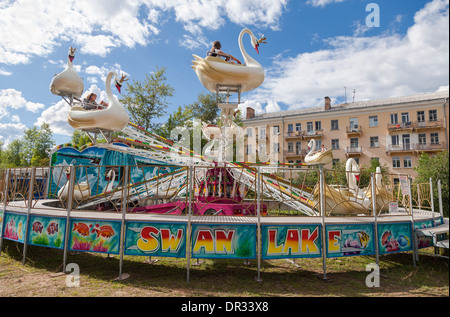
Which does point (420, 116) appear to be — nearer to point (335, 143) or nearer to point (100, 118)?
point (335, 143)

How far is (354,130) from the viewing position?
33.0m

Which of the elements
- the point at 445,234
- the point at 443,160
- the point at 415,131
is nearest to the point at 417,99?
the point at 415,131

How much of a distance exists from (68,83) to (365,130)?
3223 cm

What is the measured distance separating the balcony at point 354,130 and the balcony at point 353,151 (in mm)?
1721

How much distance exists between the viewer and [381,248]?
6.95 m

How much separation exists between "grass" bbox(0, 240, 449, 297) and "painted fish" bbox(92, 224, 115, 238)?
3.46 feet

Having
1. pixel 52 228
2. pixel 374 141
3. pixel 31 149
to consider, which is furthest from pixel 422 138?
pixel 31 149

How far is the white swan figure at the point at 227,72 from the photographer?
8.91 metres

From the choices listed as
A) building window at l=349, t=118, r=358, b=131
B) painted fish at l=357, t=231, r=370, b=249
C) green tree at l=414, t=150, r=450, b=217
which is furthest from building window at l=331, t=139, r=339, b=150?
painted fish at l=357, t=231, r=370, b=249

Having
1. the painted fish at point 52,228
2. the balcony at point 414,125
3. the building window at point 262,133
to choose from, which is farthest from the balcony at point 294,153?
the painted fish at point 52,228

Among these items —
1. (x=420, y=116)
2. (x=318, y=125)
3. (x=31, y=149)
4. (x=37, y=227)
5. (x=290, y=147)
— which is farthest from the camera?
(x=31, y=149)

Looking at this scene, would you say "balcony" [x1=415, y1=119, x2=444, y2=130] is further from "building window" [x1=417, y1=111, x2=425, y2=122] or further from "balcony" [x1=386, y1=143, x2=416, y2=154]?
"balcony" [x1=386, y1=143, x2=416, y2=154]

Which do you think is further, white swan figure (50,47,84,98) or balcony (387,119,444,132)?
balcony (387,119,444,132)

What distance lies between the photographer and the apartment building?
97.5ft
